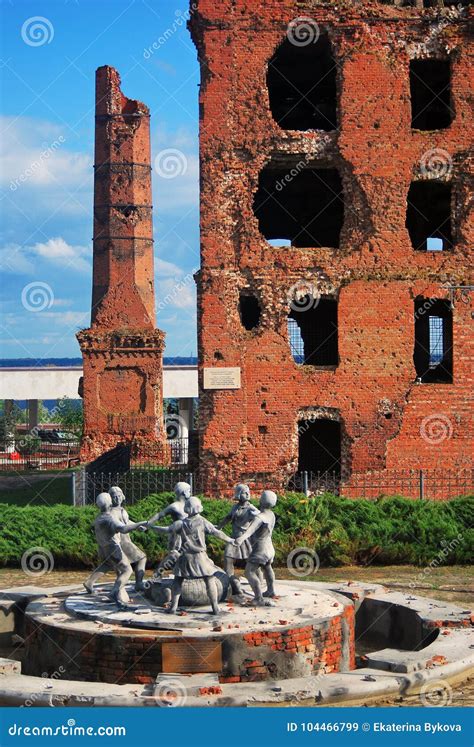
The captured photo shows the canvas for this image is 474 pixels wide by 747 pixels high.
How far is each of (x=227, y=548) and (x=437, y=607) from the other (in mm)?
3169

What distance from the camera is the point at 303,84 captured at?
27.0 metres

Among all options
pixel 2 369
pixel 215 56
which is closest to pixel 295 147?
pixel 215 56

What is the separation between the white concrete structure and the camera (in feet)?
180

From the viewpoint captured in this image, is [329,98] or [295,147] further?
[329,98]

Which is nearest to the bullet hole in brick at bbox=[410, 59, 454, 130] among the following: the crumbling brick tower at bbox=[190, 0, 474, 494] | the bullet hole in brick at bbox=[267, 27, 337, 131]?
the crumbling brick tower at bbox=[190, 0, 474, 494]

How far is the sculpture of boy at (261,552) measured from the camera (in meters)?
12.3

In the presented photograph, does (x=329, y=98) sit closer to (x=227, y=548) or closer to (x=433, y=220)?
(x=433, y=220)

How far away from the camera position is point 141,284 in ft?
127

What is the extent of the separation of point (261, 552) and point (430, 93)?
1739cm

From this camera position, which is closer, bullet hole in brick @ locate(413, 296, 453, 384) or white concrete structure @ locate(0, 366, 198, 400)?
bullet hole in brick @ locate(413, 296, 453, 384)

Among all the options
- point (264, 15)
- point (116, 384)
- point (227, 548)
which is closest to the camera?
point (227, 548)
